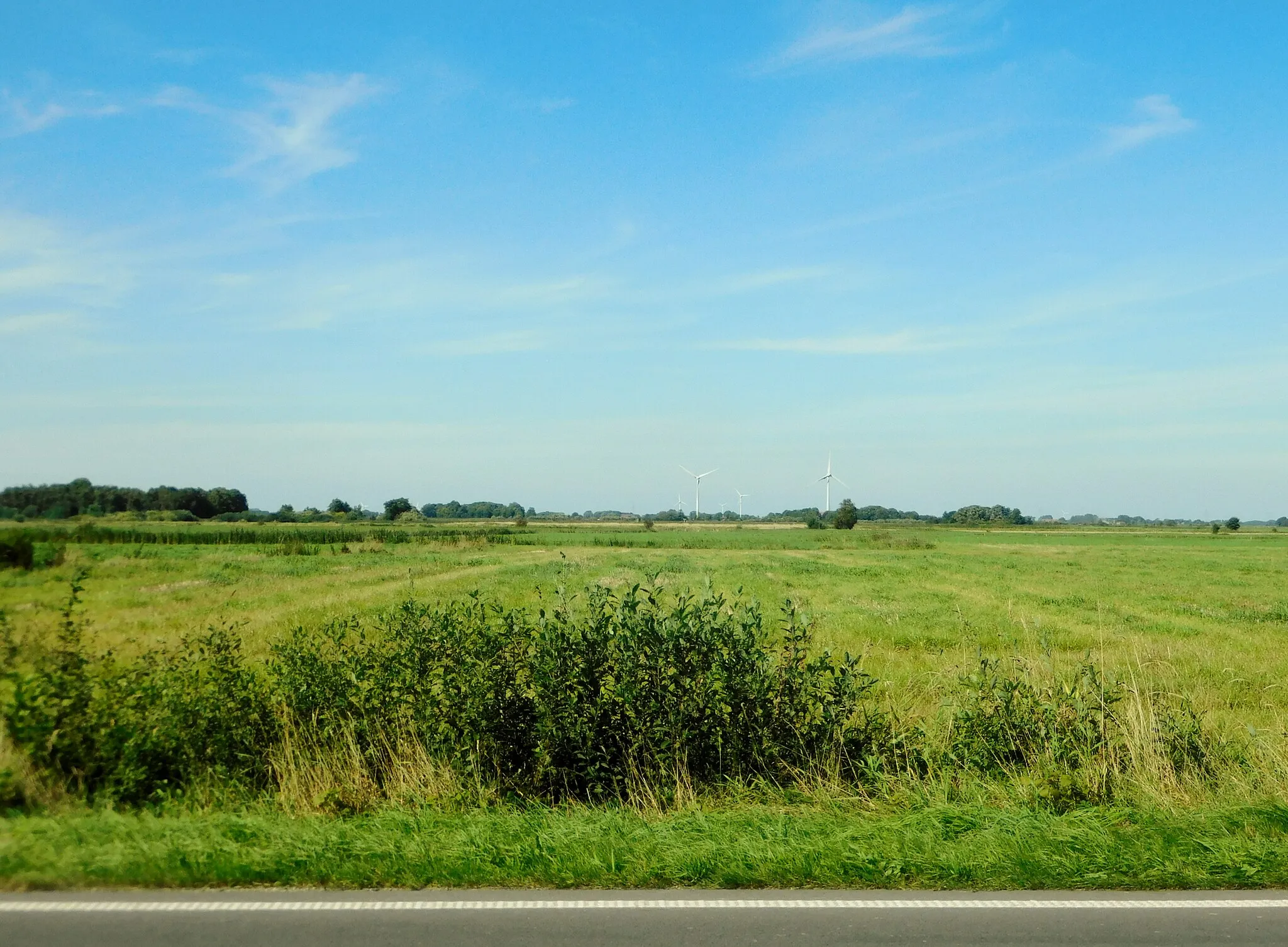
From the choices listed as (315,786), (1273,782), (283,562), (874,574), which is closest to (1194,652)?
(1273,782)

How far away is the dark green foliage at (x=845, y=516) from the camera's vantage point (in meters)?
155

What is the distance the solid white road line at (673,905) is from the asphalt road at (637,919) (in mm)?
12

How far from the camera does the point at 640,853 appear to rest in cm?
609

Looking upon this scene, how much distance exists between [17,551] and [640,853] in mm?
7071

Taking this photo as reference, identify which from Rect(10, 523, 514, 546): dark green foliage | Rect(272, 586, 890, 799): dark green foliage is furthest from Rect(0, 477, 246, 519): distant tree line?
Rect(272, 586, 890, 799): dark green foliage

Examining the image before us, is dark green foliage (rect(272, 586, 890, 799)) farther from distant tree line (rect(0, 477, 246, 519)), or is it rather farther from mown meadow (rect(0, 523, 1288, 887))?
distant tree line (rect(0, 477, 246, 519))

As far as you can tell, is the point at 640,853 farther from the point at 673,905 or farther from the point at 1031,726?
the point at 1031,726

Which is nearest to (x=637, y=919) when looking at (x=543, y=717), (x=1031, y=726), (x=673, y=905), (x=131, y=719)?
(x=673, y=905)

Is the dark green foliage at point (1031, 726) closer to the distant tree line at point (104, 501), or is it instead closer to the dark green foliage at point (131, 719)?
the dark green foliage at point (131, 719)

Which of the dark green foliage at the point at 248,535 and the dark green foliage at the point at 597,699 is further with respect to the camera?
the dark green foliage at the point at 248,535

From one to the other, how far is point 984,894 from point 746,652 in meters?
3.24

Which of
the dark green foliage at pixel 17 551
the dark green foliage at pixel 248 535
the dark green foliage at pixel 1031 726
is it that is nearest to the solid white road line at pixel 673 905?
the dark green foliage at pixel 1031 726

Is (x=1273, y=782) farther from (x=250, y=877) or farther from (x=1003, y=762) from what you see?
(x=250, y=877)

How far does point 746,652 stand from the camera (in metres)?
8.47
